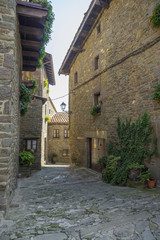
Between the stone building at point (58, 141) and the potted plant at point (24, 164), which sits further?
the stone building at point (58, 141)

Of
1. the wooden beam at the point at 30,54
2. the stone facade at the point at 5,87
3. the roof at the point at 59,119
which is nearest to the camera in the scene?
the stone facade at the point at 5,87

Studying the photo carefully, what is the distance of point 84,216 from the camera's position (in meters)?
3.21

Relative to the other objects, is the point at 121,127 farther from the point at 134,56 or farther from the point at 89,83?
the point at 89,83

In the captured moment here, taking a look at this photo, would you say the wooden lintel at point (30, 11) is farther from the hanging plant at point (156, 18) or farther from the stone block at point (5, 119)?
the hanging plant at point (156, 18)

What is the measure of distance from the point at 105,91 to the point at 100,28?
134 inches

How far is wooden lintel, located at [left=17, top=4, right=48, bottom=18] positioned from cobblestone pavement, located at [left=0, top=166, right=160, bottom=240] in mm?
4263

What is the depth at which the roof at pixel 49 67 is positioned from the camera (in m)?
12.2

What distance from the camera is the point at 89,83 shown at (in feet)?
31.6

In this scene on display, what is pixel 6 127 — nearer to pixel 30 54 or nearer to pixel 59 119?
pixel 30 54

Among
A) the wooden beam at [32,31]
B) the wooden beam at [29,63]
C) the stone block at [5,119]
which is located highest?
the wooden beam at [32,31]

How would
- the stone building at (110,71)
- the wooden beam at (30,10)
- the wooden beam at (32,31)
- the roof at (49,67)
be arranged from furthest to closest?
the roof at (49,67)
the stone building at (110,71)
the wooden beam at (32,31)
the wooden beam at (30,10)

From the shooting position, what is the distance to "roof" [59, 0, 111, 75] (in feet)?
27.1

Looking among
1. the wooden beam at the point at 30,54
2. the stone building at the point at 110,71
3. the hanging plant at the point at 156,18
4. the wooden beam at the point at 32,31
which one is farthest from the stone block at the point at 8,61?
the hanging plant at the point at 156,18

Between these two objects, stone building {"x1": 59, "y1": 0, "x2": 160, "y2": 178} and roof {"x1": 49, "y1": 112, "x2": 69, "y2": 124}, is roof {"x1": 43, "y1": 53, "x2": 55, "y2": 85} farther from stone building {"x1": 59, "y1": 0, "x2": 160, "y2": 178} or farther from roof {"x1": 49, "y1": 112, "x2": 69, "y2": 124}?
roof {"x1": 49, "y1": 112, "x2": 69, "y2": 124}
